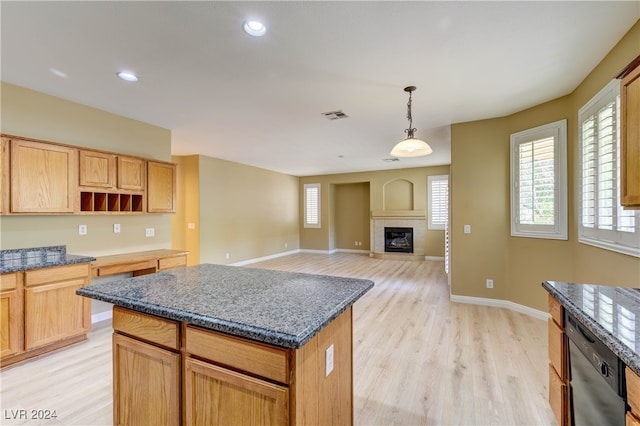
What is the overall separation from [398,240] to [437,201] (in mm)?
1589

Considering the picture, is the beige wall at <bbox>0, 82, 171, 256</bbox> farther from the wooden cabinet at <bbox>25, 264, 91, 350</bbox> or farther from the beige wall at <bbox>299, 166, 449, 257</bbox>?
the beige wall at <bbox>299, 166, 449, 257</bbox>

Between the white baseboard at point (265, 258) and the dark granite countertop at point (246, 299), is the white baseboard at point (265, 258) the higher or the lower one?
the lower one

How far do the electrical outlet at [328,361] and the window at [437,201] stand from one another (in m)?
7.56

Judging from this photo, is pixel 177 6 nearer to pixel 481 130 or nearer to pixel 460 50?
pixel 460 50

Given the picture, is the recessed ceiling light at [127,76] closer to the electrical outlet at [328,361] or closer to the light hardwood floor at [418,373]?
the light hardwood floor at [418,373]

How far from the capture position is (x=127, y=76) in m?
2.80

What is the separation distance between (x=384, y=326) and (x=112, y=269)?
3.25m

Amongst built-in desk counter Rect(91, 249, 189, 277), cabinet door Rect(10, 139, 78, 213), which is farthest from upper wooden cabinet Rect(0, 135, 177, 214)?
built-in desk counter Rect(91, 249, 189, 277)

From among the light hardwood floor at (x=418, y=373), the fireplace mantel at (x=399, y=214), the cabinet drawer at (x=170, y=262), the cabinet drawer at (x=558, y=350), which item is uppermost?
the fireplace mantel at (x=399, y=214)

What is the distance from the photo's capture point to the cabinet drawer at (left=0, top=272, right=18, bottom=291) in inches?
97.1

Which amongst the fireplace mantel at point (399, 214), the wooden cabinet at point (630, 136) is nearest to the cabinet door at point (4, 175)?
the wooden cabinet at point (630, 136)

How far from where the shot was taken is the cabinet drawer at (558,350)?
1.58 metres

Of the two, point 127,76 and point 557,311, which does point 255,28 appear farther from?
point 557,311

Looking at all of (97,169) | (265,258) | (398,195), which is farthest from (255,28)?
(398,195)
